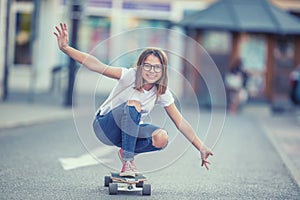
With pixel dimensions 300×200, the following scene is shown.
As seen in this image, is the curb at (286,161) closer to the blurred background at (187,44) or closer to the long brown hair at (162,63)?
the long brown hair at (162,63)

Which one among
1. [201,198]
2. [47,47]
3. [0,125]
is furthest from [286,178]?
[47,47]

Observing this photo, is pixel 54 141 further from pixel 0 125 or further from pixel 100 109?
pixel 100 109

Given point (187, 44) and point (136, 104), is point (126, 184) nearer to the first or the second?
point (136, 104)

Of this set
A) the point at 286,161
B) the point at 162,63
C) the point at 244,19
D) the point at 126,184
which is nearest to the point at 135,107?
the point at 162,63

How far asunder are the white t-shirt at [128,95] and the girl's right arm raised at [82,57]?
10 cm

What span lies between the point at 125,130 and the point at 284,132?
10.6m

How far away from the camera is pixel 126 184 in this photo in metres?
7.80

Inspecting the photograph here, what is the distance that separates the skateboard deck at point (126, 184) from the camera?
25.2 ft

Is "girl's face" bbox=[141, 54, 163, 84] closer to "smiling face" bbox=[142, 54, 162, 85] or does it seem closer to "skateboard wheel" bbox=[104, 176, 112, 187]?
"smiling face" bbox=[142, 54, 162, 85]

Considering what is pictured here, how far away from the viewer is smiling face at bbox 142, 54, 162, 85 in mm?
7535

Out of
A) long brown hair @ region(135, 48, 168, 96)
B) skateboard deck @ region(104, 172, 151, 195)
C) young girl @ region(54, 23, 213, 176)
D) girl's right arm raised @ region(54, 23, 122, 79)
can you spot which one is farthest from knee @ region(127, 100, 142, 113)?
skateboard deck @ region(104, 172, 151, 195)

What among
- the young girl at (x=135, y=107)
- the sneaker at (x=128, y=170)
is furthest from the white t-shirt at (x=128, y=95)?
the sneaker at (x=128, y=170)

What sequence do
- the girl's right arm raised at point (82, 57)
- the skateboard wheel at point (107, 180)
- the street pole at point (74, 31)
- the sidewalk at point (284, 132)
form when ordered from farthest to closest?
the street pole at point (74, 31) < the sidewalk at point (284, 132) < the skateboard wheel at point (107, 180) < the girl's right arm raised at point (82, 57)

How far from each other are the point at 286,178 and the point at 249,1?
15.3 m
